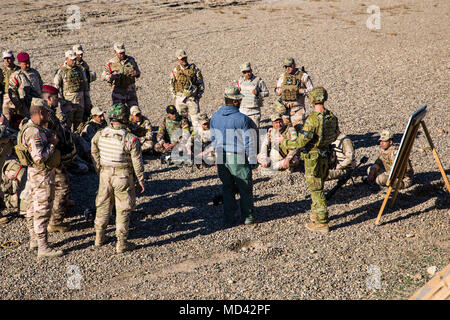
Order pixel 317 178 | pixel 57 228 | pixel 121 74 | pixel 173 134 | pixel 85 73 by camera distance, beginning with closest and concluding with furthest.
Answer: pixel 317 178 → pixel 57 228 → pixel 173 134 → pixel 85 73 → pixel 121 74

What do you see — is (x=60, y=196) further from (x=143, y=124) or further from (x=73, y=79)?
(x=73, y=79)

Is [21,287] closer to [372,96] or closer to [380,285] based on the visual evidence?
[380,285]

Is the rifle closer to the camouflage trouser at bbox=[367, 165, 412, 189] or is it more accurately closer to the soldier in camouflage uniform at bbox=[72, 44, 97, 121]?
the camouflage trouser at bbox=[367, 165, 412, 189]

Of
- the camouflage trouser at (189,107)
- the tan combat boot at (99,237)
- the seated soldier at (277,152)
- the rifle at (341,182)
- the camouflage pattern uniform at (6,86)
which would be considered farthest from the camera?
the camouflage trouser at (189,107)

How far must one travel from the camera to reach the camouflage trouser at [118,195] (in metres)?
7.30

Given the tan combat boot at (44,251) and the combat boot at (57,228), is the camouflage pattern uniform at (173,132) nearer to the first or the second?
the combat boot at (57,228)

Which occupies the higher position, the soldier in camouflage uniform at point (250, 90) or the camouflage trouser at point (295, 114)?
the soldier in camouflage uniform at point (250, 90)

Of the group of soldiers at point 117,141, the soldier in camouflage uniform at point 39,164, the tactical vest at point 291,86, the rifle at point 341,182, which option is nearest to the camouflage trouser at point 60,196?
the group of soldiers at point 117,141

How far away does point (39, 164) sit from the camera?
23.7 feet

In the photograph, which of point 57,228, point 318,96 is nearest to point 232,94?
point 318,96

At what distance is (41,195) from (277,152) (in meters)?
4.74

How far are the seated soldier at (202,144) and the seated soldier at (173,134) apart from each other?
0.17 metres

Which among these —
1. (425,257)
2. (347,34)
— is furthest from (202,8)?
(425,257)

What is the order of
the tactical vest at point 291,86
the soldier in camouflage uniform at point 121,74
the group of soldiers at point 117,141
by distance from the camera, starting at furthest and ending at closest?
the soldier in camouflage uniform at point 121,74 → the tactical vest at point 291,86 → the group of soldiers at point 117,141
